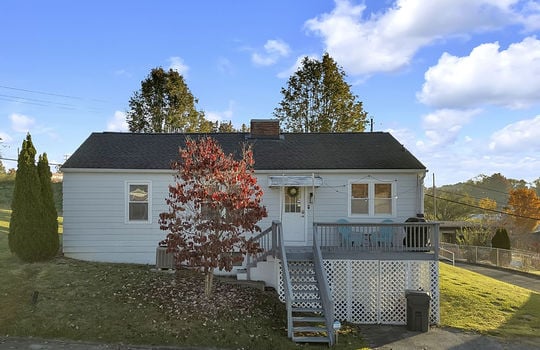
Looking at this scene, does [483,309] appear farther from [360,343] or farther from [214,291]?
[214,291]

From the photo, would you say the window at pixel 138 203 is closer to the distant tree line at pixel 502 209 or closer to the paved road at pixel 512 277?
the paved road at pixel 512 277

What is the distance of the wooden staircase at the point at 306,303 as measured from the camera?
9504 millimetres

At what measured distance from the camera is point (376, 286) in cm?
1170

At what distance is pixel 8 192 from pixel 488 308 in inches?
1317

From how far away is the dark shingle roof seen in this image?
47.1 feet

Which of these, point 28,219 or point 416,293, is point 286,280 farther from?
point 28,219

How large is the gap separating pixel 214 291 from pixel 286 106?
23.0 m

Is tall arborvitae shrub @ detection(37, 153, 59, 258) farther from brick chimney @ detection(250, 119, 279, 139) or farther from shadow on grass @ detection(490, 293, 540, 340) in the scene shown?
shadow on grass @ detection(490, 293, 540, 340)

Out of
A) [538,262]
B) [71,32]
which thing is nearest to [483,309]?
[538,262]

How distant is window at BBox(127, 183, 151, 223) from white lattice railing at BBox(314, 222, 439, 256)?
6157 millimetres

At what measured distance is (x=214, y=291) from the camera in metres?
11.7

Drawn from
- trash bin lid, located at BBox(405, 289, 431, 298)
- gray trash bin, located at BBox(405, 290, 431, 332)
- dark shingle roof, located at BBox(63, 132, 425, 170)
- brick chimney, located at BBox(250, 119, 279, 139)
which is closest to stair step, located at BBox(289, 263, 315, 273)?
trash bin lid, located at BBox(405, 289, 431, 298)

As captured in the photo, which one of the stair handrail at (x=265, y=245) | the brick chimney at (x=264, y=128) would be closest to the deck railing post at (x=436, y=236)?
the stair handrail at (x=265, y=245)

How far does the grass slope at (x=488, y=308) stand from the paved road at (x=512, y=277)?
4.34 metres
